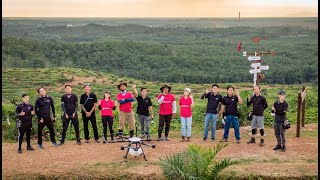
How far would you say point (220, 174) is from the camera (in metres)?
8.56

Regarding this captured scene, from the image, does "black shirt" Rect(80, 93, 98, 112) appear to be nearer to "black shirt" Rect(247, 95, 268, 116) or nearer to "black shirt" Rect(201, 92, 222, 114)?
"black shirt" Rect(201, 92, 222, 114)

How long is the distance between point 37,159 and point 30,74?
101 feet

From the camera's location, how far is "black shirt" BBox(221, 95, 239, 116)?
1027 cm

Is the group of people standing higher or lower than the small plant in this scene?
higher

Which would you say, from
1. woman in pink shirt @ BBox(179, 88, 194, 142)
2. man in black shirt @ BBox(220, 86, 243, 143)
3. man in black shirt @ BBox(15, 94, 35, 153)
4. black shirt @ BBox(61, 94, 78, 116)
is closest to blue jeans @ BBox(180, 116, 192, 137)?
woman in pink shirt @ BBox(179, 88, 194, 142)

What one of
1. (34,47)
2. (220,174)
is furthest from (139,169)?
(34,47)

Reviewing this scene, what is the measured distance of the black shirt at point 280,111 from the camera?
959 centimetres

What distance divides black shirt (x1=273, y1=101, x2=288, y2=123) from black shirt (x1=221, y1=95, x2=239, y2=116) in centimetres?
97

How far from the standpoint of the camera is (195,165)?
26.8ft

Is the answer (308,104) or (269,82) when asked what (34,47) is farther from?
(308,104)

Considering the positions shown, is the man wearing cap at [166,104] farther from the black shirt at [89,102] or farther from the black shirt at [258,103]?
the black shirt at [258,103]

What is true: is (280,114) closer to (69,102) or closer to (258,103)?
(258,103)

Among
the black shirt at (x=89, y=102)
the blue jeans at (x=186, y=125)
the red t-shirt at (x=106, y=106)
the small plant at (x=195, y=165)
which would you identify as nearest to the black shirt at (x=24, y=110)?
the black shirt at (x=89, y=102)

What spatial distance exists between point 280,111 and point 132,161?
3.30 meters
